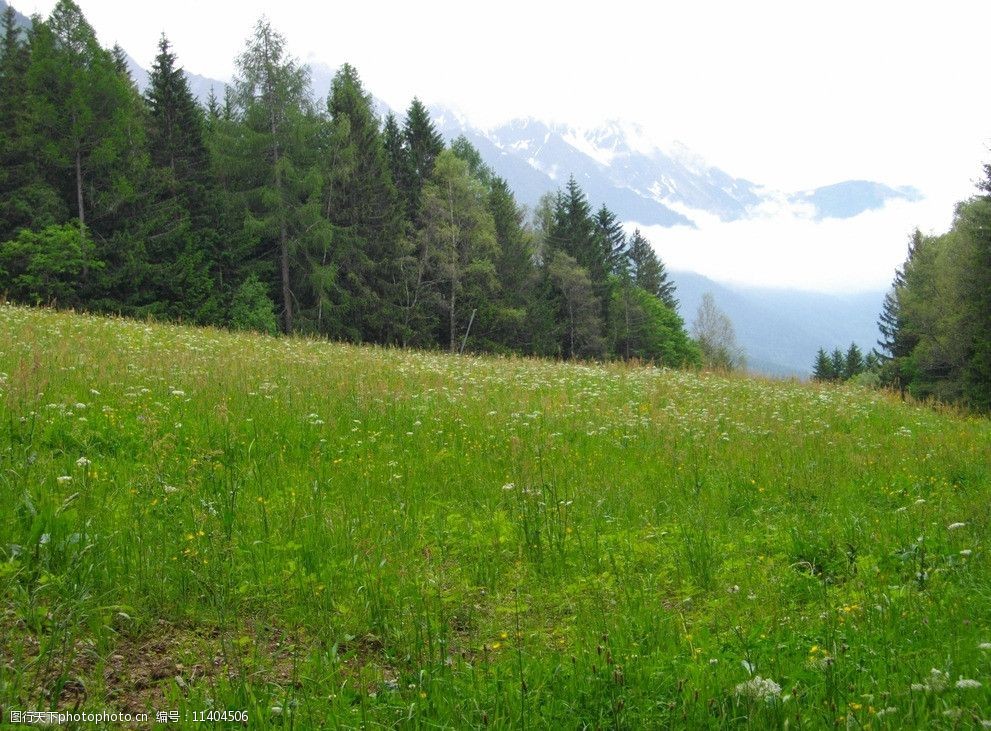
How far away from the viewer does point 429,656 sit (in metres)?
3.22

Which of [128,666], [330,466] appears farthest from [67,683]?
[330,466]

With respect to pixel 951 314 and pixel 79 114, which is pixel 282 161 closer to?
pixel 79 114

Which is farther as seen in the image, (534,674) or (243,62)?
(243,62)

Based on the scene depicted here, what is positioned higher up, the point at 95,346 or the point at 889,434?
the point at 95,346

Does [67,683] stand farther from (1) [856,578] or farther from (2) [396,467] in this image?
(1) [856,578]

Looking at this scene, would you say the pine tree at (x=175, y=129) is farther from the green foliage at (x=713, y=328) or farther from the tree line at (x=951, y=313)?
the green foliage at (x=713, y=328)

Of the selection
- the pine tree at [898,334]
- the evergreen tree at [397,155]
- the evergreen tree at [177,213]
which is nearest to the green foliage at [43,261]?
the evergreen tree at [177,213]

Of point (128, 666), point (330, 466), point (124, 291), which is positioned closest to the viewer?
point (128, 666)

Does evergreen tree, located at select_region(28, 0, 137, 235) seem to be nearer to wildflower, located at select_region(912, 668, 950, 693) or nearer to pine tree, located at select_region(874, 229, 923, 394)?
wildflower, located at select_region(912, 668, 950, 693)

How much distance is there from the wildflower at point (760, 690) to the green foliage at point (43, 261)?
3333 centimetres

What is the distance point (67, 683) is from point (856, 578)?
4.53 m

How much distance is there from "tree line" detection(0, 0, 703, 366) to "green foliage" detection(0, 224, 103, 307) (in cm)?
9

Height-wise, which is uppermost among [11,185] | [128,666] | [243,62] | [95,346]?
[243,62]

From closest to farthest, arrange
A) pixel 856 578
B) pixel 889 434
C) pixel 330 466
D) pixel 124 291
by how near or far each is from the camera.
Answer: pixel 856 578, pixel 330 466, pixel 889 434, pixel 124 291
